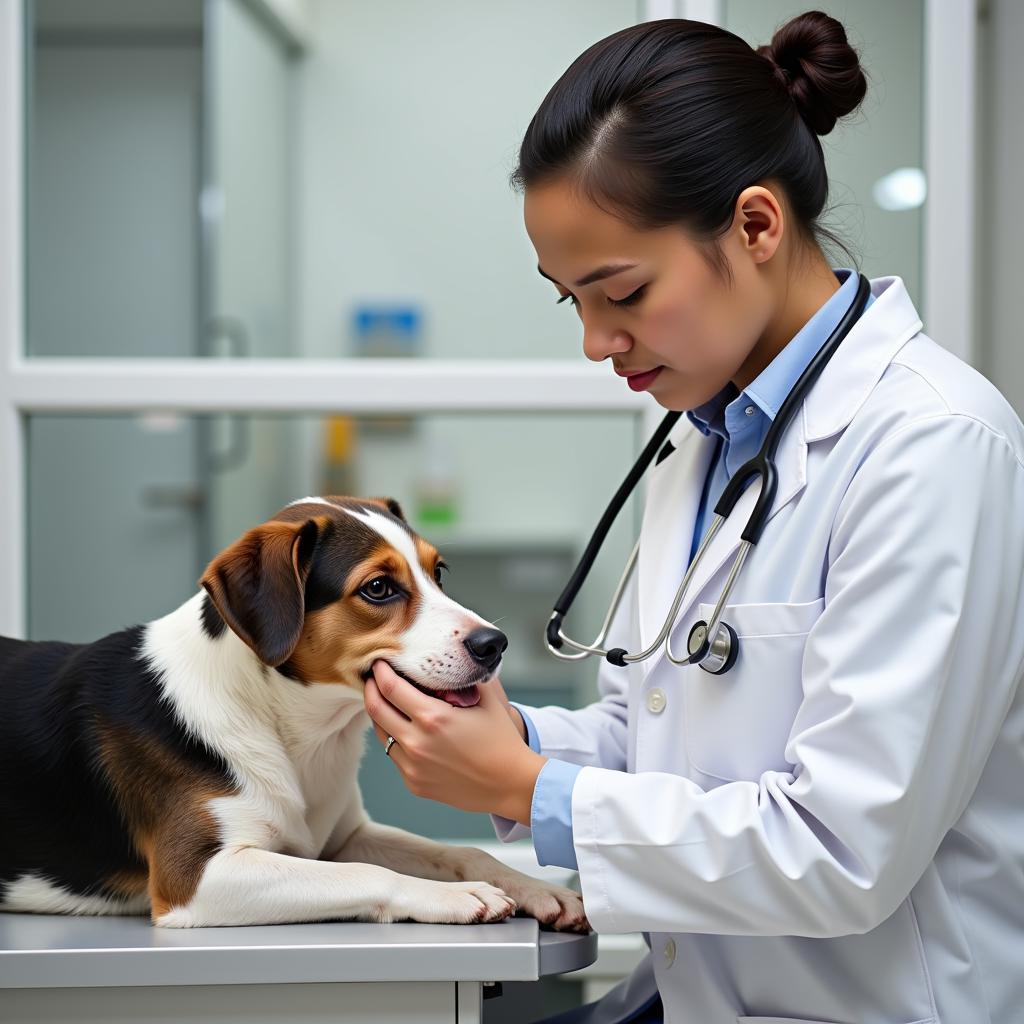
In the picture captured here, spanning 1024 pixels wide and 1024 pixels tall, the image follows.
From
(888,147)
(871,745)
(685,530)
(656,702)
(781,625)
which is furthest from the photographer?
(888,147)

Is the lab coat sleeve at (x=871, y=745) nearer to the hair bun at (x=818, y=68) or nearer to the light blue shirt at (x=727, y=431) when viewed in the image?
the light blue shirt at (x=727, y=431)

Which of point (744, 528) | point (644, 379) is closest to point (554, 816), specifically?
point (744, 528)

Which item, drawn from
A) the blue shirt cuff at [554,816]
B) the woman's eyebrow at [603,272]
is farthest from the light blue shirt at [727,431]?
the woman's eyebrow at [603,272]

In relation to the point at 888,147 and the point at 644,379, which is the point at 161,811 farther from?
the point at 888,147

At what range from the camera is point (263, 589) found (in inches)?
46.5

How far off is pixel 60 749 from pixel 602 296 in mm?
773

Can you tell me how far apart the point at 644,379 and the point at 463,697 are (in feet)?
1.31

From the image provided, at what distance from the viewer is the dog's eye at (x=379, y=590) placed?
4.11ft

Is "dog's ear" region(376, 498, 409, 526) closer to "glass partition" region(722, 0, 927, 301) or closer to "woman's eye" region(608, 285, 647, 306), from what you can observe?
"woman's eye" region(608, 285, 647, 306)

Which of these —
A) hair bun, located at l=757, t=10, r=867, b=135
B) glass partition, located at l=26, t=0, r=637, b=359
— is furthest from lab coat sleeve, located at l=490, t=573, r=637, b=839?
glass partition, located at l=26, t=0, r=637, b=359

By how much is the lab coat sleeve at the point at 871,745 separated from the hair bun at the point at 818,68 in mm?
415

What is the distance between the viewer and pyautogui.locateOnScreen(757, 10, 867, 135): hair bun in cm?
118

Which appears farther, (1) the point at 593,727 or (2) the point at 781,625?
(1) the point at 593,727

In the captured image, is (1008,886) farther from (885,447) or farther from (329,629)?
(329,629)
